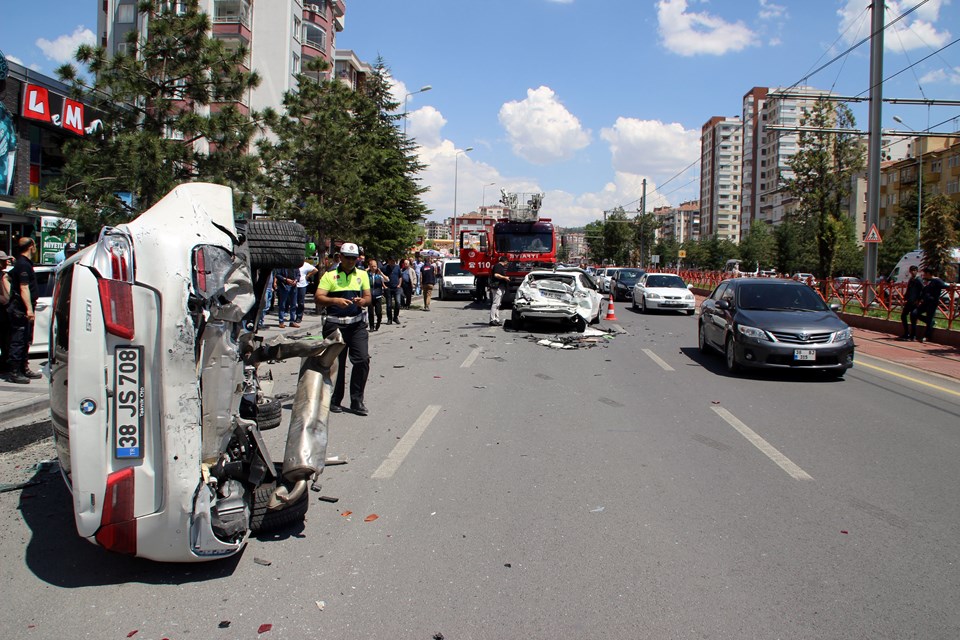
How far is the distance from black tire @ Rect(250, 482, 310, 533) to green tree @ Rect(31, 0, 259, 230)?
361 inches

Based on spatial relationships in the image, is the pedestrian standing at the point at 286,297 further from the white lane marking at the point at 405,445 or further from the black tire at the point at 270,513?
the black tire at the point at 270,513

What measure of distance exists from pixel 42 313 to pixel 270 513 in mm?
8669

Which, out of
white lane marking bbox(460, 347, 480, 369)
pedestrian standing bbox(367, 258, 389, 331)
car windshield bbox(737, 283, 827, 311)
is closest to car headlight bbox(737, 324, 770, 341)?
car windshield bbox(737, 283, 827, 311)

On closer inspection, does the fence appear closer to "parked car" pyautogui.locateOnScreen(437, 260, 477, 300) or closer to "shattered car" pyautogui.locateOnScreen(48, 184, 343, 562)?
"parked car" pyautogui.locateOnScreen(437, 260, 477, 300)

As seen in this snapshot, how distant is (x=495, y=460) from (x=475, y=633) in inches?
119

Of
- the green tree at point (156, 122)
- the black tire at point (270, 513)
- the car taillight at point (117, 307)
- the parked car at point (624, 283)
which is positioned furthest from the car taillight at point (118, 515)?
the parked car at point (624, 283)

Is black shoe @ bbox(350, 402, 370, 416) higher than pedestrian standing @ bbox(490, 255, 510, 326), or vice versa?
pedestrian standing @ bbox(490, 255, 510, 326)

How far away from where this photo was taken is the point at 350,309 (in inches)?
321

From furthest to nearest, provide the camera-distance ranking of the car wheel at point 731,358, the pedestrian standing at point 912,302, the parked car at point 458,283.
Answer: the parked car at point 458,283, the pedestrian standing at point 912,302, the car wheel at point 731,358

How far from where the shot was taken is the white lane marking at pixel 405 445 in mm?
5982

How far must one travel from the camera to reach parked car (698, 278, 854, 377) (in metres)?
10.9

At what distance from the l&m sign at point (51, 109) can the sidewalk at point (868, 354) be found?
832 centimetres

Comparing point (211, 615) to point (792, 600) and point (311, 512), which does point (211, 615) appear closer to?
point (311, 512)

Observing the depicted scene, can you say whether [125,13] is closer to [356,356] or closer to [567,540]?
[356,356]
